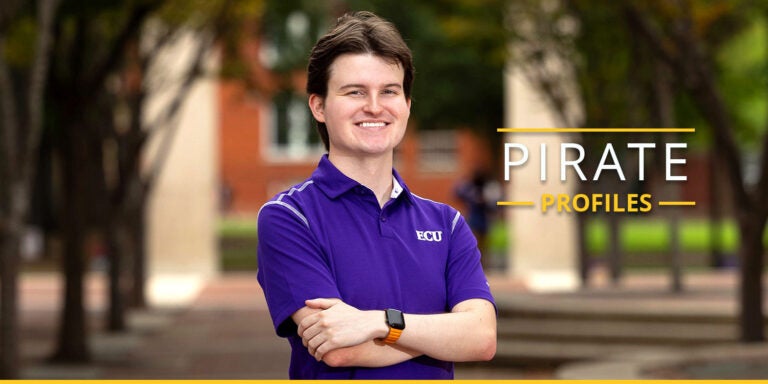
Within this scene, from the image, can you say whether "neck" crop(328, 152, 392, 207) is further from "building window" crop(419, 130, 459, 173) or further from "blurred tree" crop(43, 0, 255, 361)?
"building window" crop(419, 130, 459, 173)

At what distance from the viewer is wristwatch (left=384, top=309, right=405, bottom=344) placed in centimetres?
349

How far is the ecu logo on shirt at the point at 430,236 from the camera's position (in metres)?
3.61

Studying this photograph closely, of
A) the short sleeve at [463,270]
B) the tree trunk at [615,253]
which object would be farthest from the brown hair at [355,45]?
the tree trunk at [615,253]

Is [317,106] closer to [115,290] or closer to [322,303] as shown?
[322,303]

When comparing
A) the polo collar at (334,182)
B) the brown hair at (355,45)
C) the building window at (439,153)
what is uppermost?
the building window at (439,153)

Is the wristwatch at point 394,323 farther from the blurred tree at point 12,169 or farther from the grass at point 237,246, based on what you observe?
the grass at point 237,246

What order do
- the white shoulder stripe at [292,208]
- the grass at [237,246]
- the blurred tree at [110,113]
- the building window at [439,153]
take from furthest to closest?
the building window at [439,153] → the grass at [237,246] → the blurred tree at [110,113] → the white shoulder stripe at [292,208]

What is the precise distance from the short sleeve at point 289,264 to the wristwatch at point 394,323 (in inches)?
5.3

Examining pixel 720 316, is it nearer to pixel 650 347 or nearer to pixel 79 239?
pixel 650 347

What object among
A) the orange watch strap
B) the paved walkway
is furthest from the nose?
the paved walkway

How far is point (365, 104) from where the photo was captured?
11.7 ft

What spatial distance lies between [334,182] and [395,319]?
0.37 metres

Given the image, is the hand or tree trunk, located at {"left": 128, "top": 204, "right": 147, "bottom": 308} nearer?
the hand

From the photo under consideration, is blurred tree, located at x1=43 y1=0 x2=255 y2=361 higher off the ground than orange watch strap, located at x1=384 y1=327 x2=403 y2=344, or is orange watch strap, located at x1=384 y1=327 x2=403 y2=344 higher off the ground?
blurred tree, located at x1=43 y1=0 x2=255 y2=361
